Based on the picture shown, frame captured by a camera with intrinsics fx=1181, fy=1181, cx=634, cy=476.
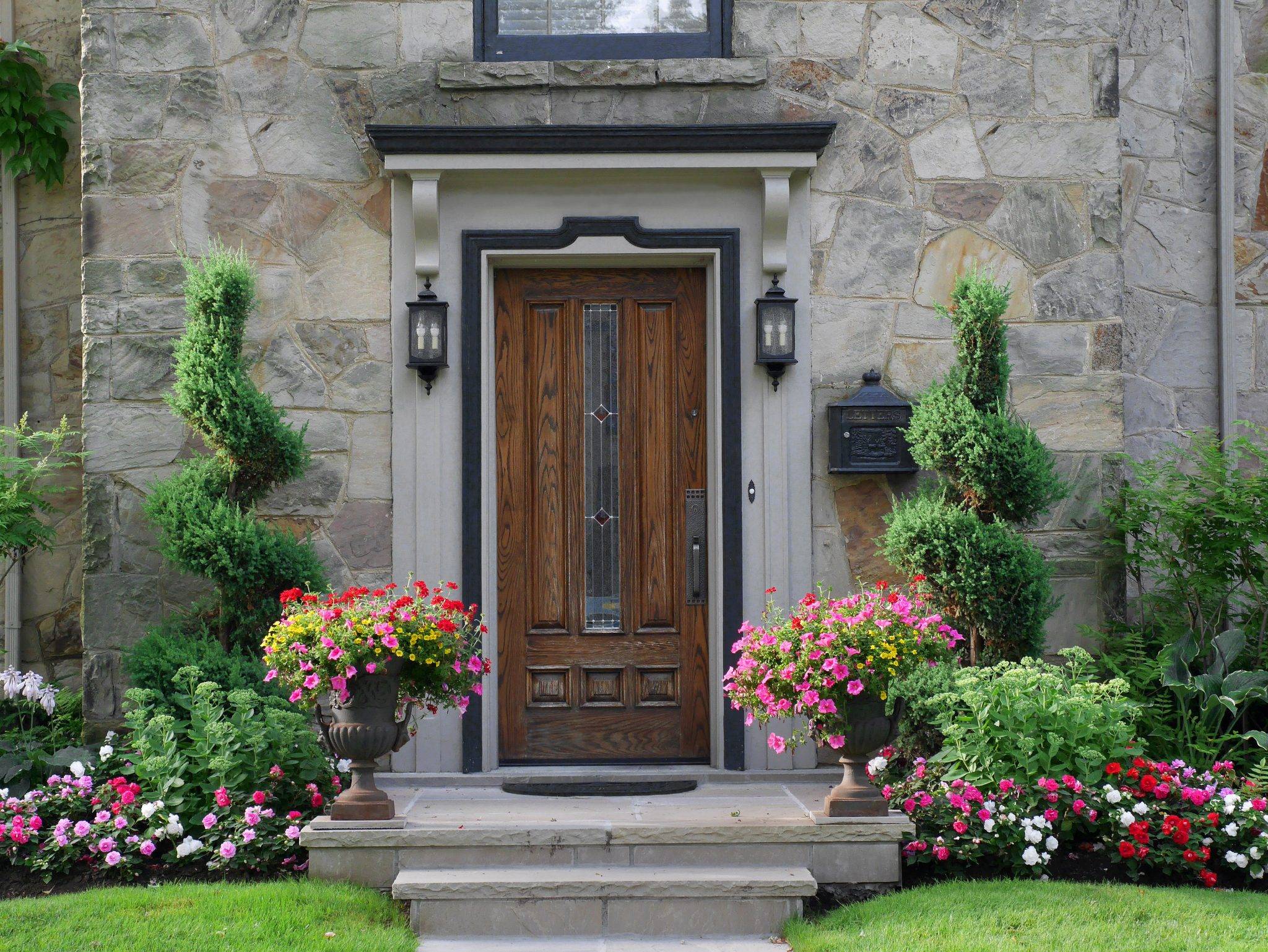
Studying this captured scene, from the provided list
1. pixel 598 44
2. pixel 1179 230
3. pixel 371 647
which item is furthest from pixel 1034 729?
pixel 598 44

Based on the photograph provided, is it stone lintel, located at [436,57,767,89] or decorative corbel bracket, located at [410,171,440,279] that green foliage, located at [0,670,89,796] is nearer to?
decorative corbel bracket, located at [410,171,440,279]

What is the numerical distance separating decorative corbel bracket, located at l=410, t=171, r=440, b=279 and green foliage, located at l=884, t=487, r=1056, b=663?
2276mm

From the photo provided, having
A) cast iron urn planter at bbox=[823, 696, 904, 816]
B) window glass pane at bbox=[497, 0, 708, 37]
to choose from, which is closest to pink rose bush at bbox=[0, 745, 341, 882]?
cast iron urn planter at bbox=[823, 696, 904, 816]

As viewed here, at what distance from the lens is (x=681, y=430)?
5.32m

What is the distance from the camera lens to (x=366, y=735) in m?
4.12

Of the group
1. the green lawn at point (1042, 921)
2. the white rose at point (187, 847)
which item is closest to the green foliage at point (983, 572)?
the green lawn at point (1042, 921)

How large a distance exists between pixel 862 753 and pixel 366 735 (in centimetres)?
173

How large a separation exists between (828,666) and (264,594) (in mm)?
2349

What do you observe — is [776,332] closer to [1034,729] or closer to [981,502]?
[981,502]

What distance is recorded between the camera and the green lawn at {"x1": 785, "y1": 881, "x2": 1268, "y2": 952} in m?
3.40

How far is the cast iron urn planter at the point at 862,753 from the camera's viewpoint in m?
4.07

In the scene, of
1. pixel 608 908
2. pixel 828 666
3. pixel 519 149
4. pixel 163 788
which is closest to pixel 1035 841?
pixel 828 666

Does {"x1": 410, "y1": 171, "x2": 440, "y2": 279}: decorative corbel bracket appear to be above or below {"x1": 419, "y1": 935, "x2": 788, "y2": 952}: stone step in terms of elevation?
Answer: above

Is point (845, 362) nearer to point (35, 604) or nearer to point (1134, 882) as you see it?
point (1134, 882)
